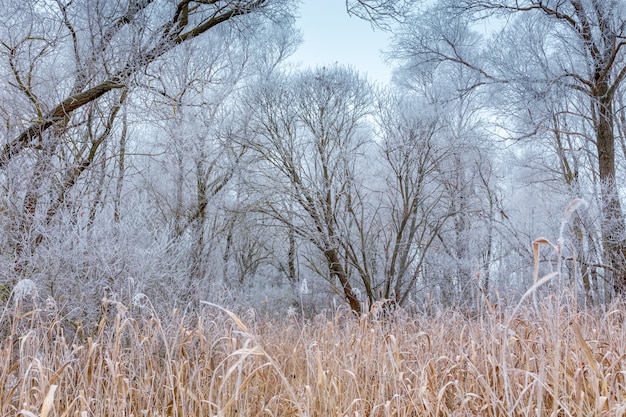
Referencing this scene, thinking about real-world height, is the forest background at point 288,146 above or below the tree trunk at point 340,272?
above

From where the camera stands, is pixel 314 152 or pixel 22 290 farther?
pixel 314 152

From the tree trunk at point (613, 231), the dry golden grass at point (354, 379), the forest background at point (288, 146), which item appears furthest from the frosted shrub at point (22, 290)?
the tree trunk at point (613, 231)

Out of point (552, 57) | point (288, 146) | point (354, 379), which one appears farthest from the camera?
point (288, 146)

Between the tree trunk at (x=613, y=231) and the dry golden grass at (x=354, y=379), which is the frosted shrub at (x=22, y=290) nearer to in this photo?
the dry golden grass at (x=354, y=379)

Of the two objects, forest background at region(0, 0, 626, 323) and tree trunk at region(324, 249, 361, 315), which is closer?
forest background at region(0, 0, 626, 323)

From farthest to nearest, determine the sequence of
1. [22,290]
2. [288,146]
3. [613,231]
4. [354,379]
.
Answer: [288,146]
[613,231]
[22,290]
[354,379]

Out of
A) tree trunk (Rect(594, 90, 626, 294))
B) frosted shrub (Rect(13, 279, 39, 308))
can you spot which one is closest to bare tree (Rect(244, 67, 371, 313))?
tree trunk (Rect(594, 90, 626, 294))

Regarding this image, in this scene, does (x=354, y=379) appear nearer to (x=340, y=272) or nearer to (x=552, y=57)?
(x=340, y=272)

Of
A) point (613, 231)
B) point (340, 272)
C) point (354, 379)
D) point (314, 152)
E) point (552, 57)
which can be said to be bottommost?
point (354, 379)

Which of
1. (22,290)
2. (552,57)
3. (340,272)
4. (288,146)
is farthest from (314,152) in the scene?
(22,290)

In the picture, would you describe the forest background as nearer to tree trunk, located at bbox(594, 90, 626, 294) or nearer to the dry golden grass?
tree trunk, located at bbox(594, 90, 626, 294)

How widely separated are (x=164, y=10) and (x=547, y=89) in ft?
16.7

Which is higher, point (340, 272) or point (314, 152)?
point (314, 152)

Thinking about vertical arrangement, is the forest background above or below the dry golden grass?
above
